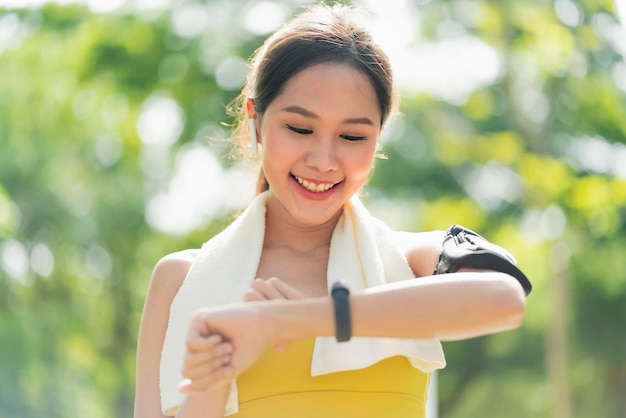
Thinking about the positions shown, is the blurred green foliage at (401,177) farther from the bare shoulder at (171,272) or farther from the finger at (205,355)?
the finger at (205,355)

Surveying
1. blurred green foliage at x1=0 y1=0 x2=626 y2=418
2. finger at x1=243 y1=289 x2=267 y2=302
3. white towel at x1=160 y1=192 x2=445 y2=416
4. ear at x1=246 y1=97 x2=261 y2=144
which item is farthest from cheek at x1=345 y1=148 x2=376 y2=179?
blurred green foliage at x1=0 y1=0 x2=626 y2=418

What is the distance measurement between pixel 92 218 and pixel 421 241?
12259 millimetres

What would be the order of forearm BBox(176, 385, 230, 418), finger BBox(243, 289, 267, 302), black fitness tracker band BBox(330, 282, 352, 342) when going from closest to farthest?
black fitness tracker band BBox(330, 282, 352, 342), finger BBox(243, 289, 267, 302), forearm BBox(176, 385, 230, 418)

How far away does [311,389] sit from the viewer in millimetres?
2242

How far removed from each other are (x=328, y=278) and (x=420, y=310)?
0.58 metres

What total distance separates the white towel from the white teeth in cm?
19

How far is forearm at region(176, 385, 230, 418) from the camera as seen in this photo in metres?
2.10

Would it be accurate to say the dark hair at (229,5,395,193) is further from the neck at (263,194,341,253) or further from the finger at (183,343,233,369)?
the finger at (183,343,233,369)

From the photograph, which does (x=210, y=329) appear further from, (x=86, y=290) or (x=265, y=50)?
(x=86, y=290)

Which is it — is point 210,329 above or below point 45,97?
below

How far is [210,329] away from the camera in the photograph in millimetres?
1825

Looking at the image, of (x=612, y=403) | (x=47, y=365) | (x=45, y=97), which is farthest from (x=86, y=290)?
(x=612, y=403)

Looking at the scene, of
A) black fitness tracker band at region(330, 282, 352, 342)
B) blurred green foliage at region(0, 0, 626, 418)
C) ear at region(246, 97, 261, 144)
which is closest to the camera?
black fitness tracker band at region(330, 282, 352, 342)

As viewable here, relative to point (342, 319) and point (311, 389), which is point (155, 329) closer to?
point (311, 389)
